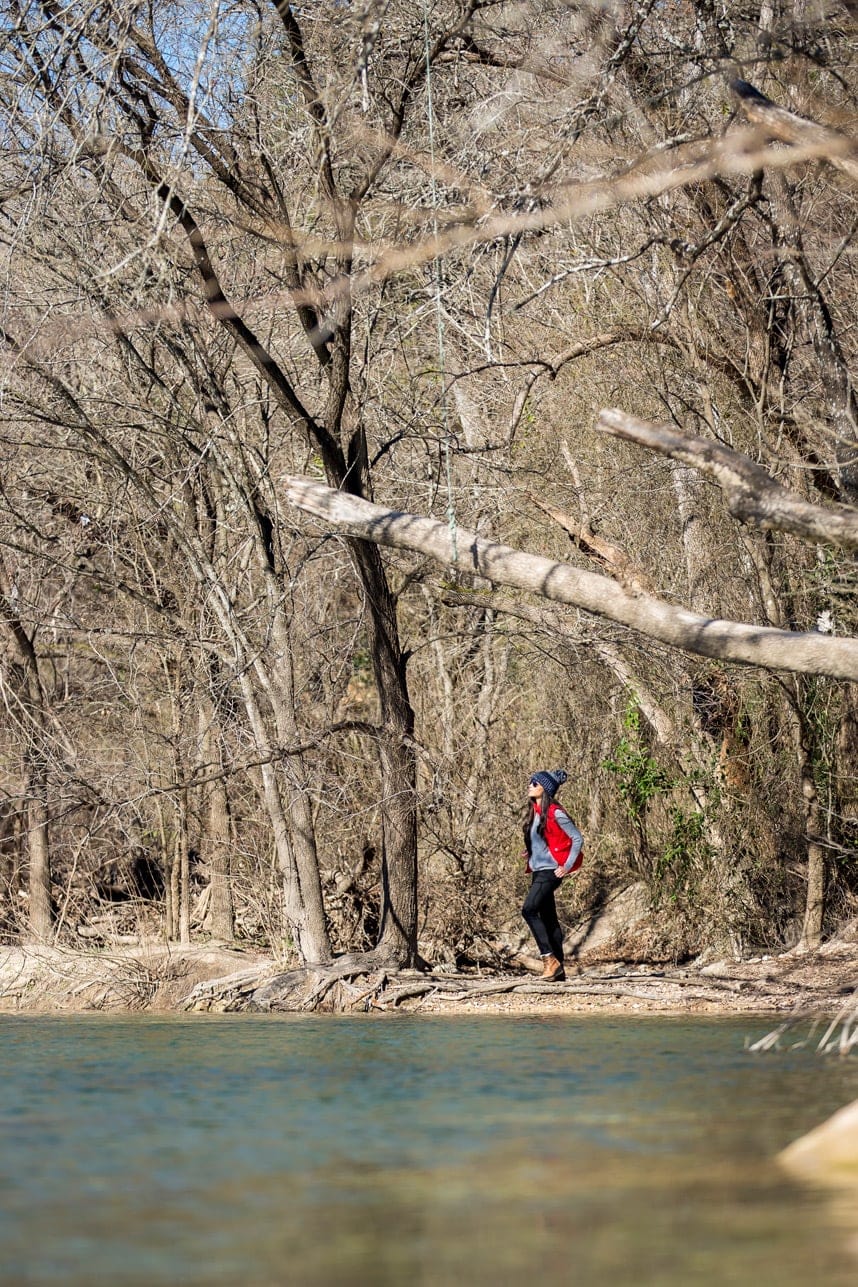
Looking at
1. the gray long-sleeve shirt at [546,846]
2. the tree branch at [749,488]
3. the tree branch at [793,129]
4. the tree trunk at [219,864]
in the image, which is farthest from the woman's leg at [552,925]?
the tree branch at [793,129]

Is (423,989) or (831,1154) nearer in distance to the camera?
(831,1154)

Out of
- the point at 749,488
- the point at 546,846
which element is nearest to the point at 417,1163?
the point at 749,488

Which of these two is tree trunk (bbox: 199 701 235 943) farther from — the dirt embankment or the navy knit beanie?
the navy knit beanie

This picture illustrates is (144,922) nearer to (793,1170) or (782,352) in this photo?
(782,352)

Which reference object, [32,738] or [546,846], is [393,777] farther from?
[32,738]

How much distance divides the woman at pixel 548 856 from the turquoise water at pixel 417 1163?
10.9 ft

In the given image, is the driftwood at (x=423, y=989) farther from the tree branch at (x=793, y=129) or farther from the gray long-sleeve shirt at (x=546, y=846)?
the tree branch at (x=793, y=129)

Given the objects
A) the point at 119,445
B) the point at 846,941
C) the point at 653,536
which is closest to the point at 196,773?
the point at 119,445

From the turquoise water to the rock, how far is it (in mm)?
188

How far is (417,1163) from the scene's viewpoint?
22.5ft

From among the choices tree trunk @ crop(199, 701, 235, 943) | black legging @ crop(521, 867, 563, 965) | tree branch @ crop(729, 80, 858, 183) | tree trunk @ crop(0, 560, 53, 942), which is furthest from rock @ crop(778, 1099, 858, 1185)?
tree trunk @ crop(0, 560, 53, 942)

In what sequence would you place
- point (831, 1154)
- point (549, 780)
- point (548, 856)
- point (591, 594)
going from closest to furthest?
point (831, 1154)
point (591, 594)
point (549, 780)
point (548, 856)

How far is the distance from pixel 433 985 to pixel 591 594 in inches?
223

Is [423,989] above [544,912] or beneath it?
beneath
